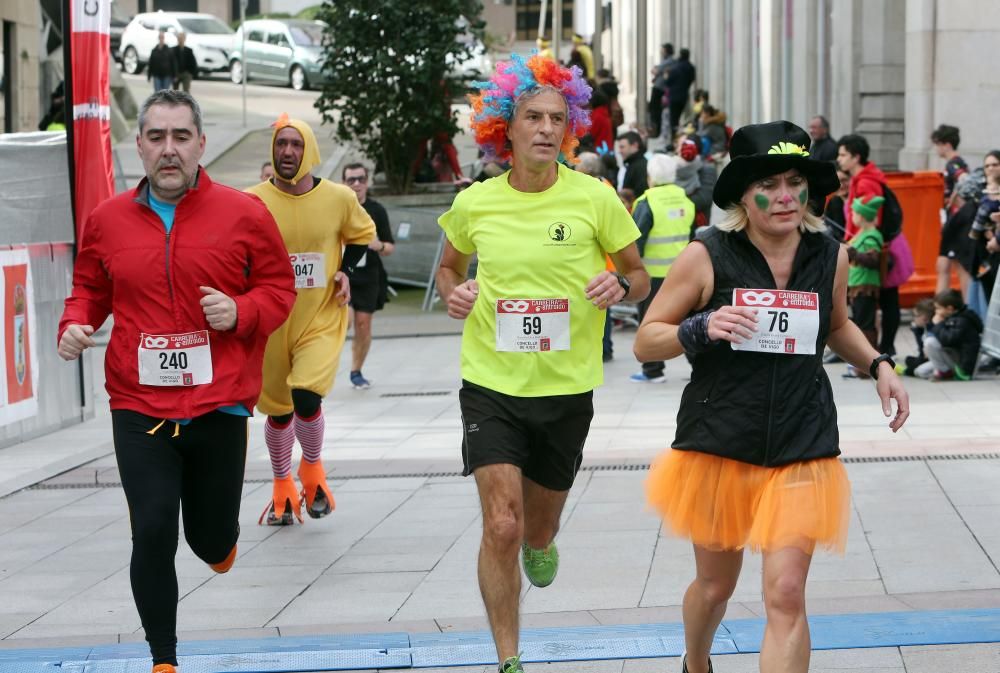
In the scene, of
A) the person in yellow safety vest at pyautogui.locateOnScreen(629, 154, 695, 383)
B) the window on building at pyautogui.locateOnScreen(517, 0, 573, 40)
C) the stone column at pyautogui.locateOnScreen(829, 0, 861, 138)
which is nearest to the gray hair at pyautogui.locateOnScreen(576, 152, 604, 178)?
the person in yellow safety vest at pyautogui.locateOnScreen(629, 154, 695, 383)

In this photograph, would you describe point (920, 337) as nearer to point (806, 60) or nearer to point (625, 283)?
point (625, 283)

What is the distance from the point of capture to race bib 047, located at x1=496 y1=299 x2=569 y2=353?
18.6ft

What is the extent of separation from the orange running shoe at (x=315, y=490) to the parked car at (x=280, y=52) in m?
33.2

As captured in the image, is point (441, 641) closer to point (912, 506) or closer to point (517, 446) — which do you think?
point (517, 446)

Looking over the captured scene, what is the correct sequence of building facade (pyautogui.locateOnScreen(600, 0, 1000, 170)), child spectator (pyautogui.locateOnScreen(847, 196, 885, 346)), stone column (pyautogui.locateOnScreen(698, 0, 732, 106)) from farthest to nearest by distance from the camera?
stone column (pyautogui.locateOnScreen(698, 0, 732, 106)), building facade (pyautogui.locateOnScreen(600, 0, 1000, 170)), child spectator (pyautogui.locateOnScreen(847, 196, 885, 346))

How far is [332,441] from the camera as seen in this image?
11594 mm

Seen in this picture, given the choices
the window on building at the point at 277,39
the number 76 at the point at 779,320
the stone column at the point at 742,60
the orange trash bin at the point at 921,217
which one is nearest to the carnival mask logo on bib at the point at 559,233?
the number 76 at the point at 779,320

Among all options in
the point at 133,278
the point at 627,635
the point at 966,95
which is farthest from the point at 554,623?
the point at 966,95

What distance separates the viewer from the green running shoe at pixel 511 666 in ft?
17.3

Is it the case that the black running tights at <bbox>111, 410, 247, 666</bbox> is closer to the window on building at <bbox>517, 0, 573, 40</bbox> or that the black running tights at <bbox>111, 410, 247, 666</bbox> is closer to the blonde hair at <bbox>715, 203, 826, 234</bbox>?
the blonde hair at <bbox>715, 203, 826, 234</bbox>

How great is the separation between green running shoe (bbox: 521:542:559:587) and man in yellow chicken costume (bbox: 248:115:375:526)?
2.41 meters

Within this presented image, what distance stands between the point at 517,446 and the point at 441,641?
87 centimetres

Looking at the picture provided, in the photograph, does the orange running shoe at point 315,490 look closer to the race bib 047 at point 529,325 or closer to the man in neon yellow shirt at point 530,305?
the man in neon yellow shirt at point 530,305

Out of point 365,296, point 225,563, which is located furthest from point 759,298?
point 365,296
